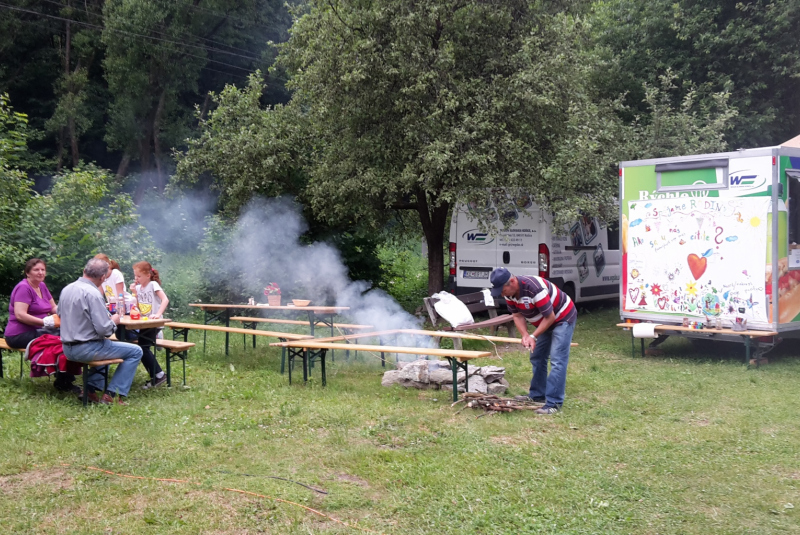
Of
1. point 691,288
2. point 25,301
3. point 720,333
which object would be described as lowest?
point 720,333

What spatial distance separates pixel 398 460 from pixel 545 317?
7.59 feet

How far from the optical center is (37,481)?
477 cm

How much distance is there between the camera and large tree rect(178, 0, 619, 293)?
1180 centimetres

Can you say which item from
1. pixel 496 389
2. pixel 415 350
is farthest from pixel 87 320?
pixel 496 389

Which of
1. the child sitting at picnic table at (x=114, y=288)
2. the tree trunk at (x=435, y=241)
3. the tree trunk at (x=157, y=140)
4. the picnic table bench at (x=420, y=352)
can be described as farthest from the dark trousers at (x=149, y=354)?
the tree trunk at (x=157, y=140)

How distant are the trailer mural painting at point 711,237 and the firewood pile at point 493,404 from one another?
3.86 m

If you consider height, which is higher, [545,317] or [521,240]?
[521,240]

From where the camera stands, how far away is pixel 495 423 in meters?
6.42

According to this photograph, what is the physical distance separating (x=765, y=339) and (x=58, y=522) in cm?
853

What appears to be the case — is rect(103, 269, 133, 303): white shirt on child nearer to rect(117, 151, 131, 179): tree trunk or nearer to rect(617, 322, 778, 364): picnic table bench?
rect(617, 322, 778, 364): picnic table bench

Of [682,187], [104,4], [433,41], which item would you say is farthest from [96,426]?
[104,4]

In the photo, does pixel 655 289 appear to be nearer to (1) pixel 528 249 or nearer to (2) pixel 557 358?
(1) pixel 528 249

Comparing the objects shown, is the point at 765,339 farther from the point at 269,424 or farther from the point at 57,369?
the point at 57,369

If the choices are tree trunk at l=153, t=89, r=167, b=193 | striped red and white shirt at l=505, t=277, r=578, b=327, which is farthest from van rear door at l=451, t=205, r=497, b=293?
tree trunk at l=153, t=89, r=167, b=193
